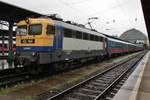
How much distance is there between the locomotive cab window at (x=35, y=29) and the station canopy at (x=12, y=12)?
2.33 metres

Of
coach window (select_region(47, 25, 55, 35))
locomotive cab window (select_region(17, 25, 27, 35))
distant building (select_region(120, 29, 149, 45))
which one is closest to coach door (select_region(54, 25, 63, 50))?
coach window (select_region(47, 25, 55, 35))

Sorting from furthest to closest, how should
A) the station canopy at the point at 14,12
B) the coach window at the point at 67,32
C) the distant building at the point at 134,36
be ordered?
the distant building at the point at 134,36, the coach window at the point at 67,32, the station canopy at the point at 14,12

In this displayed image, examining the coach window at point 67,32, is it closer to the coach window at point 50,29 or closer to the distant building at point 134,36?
the coach window at point 50,29

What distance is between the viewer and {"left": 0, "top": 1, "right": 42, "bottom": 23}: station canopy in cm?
1540

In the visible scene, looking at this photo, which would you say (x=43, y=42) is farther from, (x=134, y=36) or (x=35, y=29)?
(x=134, y=36)

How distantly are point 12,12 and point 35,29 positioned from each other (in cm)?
381

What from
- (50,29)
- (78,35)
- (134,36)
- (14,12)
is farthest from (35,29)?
(134,36)

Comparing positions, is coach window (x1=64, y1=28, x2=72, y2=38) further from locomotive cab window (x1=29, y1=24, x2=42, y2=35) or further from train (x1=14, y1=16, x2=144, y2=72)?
locomotive cab window (x1=29, y1=24, x2=42, y2=35)

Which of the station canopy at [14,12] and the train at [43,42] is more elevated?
the station canopy at [14,12]

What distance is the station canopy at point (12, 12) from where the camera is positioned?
1540cm

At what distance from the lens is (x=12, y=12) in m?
16.8

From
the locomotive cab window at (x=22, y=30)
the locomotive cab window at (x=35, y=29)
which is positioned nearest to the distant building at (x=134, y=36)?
the locomotive cab window at (x=22, y=30)

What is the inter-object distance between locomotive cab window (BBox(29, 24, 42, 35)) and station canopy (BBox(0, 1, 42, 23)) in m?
2.33

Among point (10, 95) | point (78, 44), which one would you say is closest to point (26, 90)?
point (10, 95)
